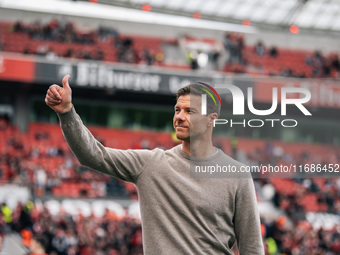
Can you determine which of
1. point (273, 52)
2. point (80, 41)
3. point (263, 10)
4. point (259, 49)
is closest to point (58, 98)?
point (80, 41)

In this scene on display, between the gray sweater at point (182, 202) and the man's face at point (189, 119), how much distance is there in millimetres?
111

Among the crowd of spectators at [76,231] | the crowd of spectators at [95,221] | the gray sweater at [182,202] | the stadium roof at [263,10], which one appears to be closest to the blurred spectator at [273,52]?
the stadium roof at [263,10]

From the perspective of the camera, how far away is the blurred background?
14922 millimetres

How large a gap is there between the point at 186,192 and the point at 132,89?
19.7 m

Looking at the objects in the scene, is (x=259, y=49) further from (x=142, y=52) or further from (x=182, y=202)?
(x=182, y=202)

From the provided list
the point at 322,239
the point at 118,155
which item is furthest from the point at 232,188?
the point at 322,239

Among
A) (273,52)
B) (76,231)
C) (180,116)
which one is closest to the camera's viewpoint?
(180,116)

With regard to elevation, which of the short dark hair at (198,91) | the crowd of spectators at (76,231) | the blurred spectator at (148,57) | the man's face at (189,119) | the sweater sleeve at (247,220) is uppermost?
the blurred spectator at (148,57)

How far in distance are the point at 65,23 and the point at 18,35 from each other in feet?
8.29

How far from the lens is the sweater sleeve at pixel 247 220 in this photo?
8.05ft

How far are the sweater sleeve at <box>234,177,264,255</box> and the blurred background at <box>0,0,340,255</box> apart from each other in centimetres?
935

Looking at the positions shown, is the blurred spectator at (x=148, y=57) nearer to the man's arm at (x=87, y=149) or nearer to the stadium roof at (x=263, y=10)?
the stadium roof at (x=263, y=10)

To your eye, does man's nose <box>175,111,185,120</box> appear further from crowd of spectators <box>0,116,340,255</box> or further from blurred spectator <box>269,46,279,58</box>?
blurred spectator <box>269,46,279,58</box>

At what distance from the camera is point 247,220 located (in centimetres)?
246
